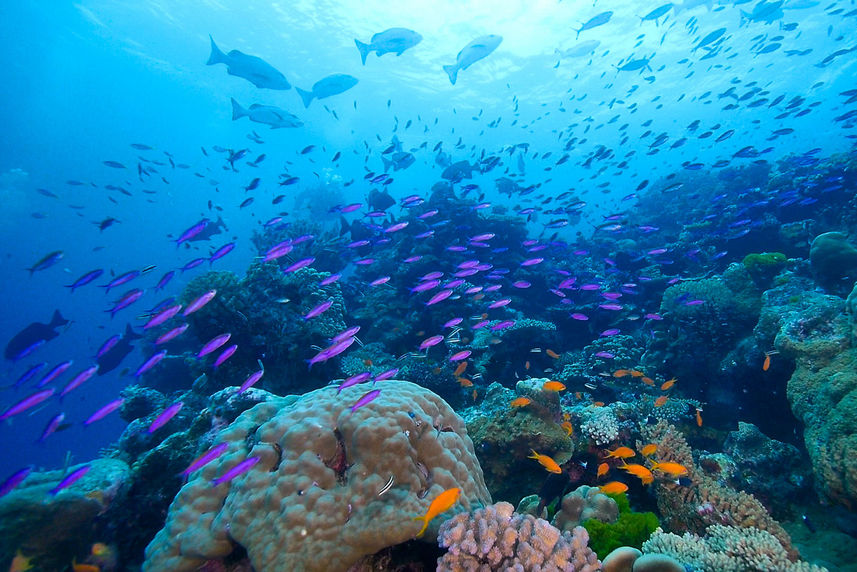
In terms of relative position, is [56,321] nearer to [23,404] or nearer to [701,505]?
[23,404]

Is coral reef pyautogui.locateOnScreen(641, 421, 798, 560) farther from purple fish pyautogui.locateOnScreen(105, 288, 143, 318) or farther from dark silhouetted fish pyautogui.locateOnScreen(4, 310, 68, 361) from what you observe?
dark silhouetted fish pyautogui.locateOnScreen(4, 310, 68, 361)

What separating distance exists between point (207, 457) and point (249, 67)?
70.1 ft

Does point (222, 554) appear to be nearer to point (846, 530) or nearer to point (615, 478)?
point (615, 478)

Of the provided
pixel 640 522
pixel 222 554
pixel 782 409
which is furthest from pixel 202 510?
pixel 782 409

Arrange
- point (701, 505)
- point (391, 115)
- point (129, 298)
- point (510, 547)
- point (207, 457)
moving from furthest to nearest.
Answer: point (391, 115), point (129, 298), point (701, 505), point (207, 457), point (510, 547)

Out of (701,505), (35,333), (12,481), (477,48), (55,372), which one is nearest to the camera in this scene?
(701,505)

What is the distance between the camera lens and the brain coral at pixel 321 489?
296 centimetres

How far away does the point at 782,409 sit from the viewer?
20.6 feet

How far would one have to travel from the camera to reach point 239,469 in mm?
3434

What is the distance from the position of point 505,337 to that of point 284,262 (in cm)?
925

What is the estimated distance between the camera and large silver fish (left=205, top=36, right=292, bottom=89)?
1822 cm

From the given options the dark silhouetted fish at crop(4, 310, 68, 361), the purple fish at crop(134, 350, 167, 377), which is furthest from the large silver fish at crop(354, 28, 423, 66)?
the dark silhouetted fish at crop(4, 310, 68, 361)

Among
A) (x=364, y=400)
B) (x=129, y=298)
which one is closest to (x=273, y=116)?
(x=129, y=298)

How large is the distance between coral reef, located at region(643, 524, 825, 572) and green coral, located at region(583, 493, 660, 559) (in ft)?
0.39
